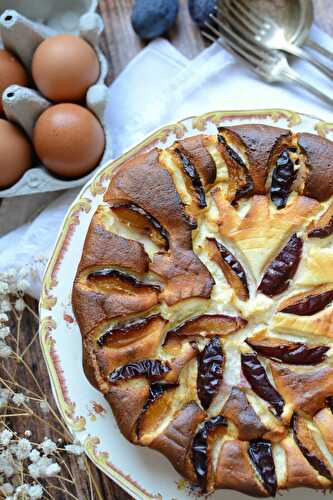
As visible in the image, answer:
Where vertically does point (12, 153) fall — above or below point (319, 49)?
below

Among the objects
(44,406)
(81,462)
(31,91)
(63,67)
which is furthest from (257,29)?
(81,462)

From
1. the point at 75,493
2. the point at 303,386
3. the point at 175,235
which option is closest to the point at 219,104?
the point at 175,235

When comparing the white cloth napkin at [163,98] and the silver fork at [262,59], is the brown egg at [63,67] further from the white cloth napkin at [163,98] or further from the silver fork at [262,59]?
the silver fork at [262,59]

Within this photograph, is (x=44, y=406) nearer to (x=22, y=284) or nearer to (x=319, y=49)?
(x=22, y=284)

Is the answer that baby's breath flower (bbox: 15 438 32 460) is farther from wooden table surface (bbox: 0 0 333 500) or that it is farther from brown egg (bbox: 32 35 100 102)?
brown egg (bbox: 32 35 100 102)

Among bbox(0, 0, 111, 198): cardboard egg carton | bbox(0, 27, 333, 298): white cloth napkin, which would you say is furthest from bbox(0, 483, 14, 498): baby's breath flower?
bbox(0, 0, 111, 198): cardboard egg carton

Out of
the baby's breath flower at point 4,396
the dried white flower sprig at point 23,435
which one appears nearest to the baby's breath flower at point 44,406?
the dried white flower sprig at point 23,435
